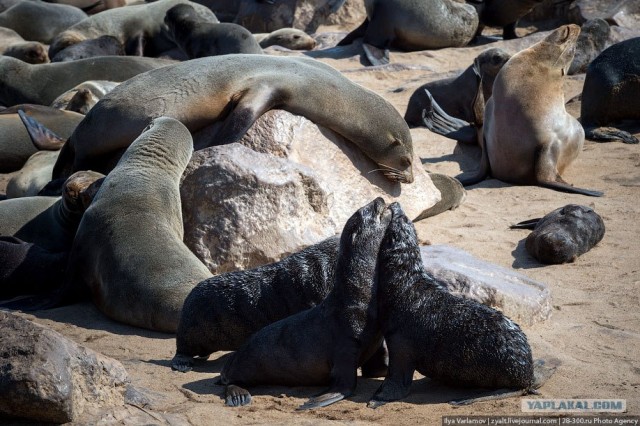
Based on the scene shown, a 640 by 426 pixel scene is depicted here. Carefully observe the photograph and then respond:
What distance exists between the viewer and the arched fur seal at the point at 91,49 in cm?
1398

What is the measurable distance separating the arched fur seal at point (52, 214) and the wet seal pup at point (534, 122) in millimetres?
3931

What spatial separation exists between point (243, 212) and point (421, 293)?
2.21 metres

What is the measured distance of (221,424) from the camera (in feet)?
11.8

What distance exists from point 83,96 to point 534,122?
4695mm

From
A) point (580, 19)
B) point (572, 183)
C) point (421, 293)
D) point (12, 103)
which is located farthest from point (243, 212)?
point (580, 19)

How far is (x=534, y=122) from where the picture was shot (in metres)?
8.79

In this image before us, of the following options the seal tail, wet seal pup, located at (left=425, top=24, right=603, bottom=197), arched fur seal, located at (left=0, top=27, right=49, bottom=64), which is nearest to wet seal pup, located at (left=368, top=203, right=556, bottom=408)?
the seal tail

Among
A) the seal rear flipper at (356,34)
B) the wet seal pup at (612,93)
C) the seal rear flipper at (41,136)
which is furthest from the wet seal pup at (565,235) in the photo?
the seal rear flipper at (356,34)

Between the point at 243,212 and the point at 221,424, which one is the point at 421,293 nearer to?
the point at 221,424

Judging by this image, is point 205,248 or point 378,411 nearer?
point 378,411

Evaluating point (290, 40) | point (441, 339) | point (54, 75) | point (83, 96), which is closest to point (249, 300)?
point (441, 339)

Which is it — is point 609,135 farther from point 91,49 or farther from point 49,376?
point 49,376

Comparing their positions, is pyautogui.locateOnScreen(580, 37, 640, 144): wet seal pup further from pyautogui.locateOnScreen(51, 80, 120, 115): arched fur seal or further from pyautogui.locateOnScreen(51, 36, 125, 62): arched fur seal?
pyautogui.locateOnScreen(51, 36, 125, 62): arched fur seal

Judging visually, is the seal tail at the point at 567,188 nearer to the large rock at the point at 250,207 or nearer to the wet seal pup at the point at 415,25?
the large rock at the point at 250,207
